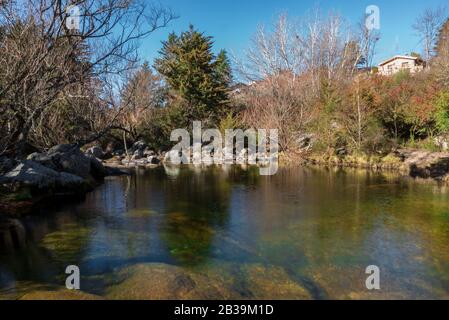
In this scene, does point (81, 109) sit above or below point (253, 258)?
above

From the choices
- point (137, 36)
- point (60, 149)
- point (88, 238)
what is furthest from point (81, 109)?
point (88, 238)

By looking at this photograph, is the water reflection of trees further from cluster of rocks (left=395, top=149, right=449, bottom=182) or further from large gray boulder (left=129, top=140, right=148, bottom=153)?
large gray boulder (left=129, top=140, right=148, bottom=153)

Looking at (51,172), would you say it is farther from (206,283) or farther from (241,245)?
(206,283)

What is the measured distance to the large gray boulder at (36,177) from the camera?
10.9 meters

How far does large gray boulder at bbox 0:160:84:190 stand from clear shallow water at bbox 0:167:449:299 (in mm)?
1021

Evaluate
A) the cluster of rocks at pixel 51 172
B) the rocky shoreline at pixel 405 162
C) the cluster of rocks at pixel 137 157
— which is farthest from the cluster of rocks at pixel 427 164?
the cluster of rocks at pixel 137 157

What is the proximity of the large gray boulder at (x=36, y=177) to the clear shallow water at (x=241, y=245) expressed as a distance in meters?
1.02

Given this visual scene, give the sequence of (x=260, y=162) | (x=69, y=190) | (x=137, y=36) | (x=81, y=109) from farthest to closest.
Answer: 1. (x=260, y=162)
2. (x=81, y=109)
3. (x=69, y=190)
4. (x=137, y=36)

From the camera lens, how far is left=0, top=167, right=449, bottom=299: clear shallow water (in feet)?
16.9

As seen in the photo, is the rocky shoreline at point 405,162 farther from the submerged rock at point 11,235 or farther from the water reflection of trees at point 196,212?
the submerged rock at point 11,235

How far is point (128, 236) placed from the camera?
7.66 metres
